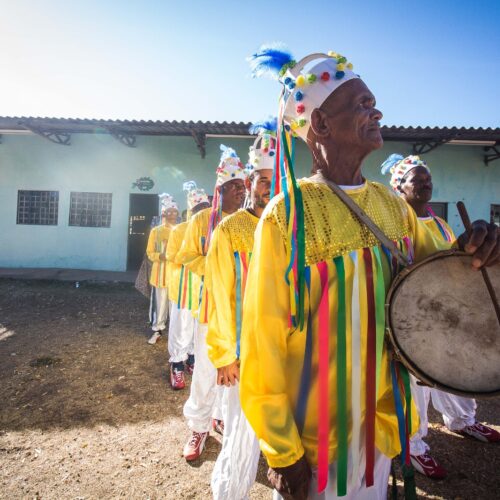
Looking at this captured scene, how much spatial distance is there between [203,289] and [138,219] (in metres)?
9.09

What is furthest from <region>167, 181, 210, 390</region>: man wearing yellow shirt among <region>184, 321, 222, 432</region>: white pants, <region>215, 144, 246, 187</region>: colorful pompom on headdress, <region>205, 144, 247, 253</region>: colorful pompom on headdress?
<region>215, 144, 246, 187</region>: colorful pompom on headdress

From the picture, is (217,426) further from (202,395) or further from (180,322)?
(180,322)

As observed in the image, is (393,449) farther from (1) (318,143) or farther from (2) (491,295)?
(1) (318,143)

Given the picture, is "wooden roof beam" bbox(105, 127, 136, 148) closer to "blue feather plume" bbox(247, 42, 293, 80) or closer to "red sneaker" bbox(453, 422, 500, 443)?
"blue feather plume" bbox(247, 42, 293, 80)

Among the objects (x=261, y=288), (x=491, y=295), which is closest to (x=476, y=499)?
(x=491, y=295)

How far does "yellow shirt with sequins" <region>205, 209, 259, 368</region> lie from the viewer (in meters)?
2.05

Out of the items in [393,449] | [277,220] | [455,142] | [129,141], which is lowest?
[393,449]

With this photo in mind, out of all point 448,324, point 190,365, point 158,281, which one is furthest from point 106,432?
point 448,324

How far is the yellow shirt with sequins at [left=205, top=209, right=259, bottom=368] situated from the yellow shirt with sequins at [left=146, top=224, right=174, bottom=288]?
3784 millimetres

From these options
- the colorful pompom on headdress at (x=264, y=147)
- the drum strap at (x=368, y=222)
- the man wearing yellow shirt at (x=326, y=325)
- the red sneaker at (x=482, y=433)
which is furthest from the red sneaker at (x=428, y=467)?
the colorful pompom on headdress at (x=264, y=147)

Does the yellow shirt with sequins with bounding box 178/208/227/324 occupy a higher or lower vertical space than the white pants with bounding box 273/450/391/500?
higher

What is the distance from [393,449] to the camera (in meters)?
1.26

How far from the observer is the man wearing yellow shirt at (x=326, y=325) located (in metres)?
1.13

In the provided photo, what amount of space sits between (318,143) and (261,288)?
2.19 ft
